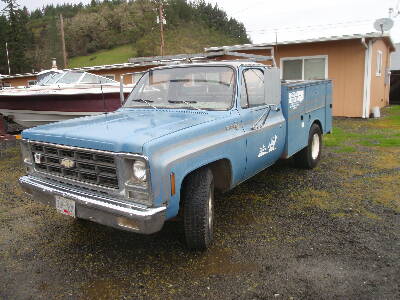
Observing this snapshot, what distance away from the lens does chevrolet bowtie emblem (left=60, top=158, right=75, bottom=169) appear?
349cm

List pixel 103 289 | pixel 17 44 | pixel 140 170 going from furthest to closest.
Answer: pixel 17 44 → pixel 103 289 → pixel 140 170

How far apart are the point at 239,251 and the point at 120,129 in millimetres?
1740

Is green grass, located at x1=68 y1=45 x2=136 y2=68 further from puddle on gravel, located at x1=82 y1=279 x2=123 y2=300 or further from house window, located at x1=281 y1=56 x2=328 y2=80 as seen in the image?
puddle on gravel, located at x1=82 y1=279 x2=123 y2=300

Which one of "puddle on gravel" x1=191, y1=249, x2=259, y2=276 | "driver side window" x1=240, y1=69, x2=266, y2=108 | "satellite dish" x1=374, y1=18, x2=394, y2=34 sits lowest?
"puddle on gravel" x1=191, y1=249, x2=259, y2=276

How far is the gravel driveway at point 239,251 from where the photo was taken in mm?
3207

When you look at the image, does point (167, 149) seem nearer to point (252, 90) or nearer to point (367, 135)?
point (252, 90)

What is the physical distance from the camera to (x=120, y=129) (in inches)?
139

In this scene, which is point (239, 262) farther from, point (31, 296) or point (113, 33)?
point (113, 33)

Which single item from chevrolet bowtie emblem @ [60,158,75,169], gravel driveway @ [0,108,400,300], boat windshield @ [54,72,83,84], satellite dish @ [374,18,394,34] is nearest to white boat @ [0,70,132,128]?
boat windshield @ [54,72,83,84]

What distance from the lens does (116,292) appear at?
10.4 feet

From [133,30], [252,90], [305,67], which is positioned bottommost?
[252,90]

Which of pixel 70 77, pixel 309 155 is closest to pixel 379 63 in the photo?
pixel 309 155

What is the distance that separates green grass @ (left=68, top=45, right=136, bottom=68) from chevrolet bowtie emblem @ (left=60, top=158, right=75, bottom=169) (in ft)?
176

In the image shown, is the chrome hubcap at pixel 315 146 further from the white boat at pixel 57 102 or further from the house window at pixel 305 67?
the house window at pixel 305 67
